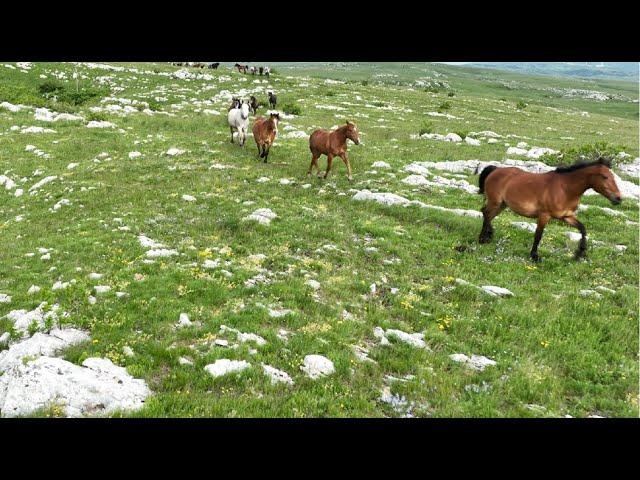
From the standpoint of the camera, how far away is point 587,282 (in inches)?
434

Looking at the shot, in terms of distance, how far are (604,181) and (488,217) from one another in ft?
10.6

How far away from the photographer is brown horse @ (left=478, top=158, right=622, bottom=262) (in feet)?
36.8

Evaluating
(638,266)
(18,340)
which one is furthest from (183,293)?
(638,266)

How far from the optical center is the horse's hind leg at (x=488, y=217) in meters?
13.1

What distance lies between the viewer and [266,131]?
22.6m

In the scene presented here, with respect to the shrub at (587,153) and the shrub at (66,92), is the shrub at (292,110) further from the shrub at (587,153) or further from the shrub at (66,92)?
the shrub at (587,153)

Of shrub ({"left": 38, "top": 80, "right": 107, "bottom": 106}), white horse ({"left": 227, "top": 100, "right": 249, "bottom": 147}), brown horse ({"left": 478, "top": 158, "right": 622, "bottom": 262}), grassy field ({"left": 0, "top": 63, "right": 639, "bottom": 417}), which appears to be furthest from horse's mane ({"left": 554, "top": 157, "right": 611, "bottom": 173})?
shrub ({"left": 38, "top": 80, "right": 107, "bottom": 106})

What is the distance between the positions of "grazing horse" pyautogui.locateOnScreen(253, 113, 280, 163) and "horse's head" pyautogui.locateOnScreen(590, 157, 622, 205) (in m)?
15.2

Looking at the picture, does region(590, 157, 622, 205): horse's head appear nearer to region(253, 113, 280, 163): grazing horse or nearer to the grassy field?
the grassy field

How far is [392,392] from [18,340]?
726 cm

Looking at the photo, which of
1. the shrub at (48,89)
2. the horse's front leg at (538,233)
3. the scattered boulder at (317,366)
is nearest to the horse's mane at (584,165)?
the horse's front leg at (538,233)

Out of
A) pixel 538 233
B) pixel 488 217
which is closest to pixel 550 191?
pixel 538 233
